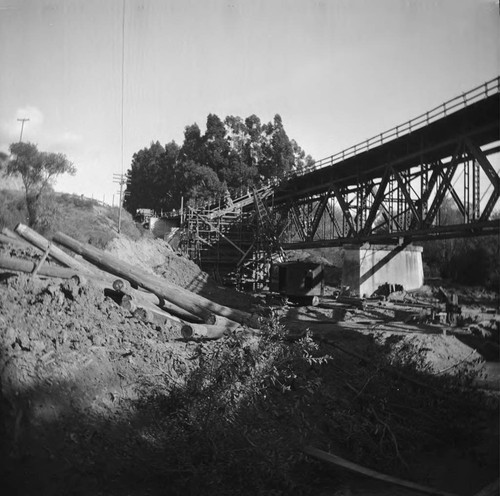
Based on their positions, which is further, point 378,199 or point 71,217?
point 378,199

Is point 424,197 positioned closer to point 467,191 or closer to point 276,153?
point 467,191

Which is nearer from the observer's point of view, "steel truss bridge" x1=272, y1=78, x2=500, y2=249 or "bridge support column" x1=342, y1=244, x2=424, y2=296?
"steel truss bridge" x1=272, y1=78, x2=500, y2=249

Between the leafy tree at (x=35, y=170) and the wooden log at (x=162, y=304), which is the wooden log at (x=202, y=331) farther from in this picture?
the leafy tree at (x=35, y=170)

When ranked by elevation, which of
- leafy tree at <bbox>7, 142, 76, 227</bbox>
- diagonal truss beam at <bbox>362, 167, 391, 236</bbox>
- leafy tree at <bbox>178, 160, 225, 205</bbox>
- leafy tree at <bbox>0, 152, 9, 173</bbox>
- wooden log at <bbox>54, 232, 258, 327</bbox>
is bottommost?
wooden log at <bbox>54, 232, 258, 327</bbox>

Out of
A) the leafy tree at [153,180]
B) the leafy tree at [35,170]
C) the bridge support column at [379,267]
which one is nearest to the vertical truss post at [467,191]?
the bridge support column at [379,267]

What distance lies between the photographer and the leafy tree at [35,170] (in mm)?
12591

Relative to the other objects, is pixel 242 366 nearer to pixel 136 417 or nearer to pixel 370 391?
pixel 136 417

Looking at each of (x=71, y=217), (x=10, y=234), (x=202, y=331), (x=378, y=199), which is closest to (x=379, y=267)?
(x=378, y=199)

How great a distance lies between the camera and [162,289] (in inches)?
424

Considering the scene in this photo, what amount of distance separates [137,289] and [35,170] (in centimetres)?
Result: 737

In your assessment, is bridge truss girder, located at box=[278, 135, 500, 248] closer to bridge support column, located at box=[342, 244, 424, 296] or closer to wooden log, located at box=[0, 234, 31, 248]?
bridge support column, located at box=[342, 244, 424, 296]

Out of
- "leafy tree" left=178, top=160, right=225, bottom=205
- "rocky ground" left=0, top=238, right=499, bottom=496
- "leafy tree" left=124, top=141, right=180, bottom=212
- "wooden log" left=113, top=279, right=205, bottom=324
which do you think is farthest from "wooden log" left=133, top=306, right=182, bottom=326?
"leafy tree" left=124, top=141, right=180, bottom=212

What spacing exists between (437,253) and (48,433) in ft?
95.7

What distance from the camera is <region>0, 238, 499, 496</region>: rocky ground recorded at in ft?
18.0
